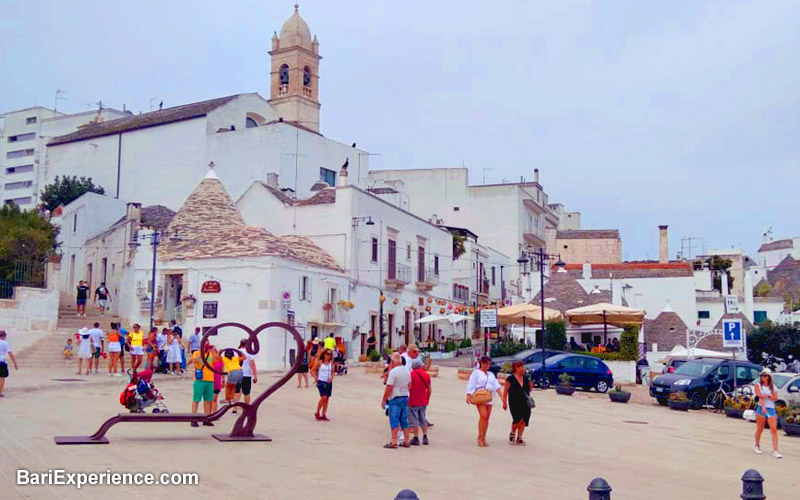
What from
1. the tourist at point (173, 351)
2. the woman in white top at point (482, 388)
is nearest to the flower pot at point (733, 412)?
the woman in white top at point (482, 388)

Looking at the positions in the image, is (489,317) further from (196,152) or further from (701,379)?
(196,152)

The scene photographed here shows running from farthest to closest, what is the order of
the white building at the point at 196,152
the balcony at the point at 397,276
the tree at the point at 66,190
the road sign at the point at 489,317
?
the tree at the point at 66,190
the white building at the point at 196,152
the balcony at the point at 397,276
the road sign at the point at 489,317

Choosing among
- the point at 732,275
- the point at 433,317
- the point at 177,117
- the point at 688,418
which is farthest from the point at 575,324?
the point at 732,275

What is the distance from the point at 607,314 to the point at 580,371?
5.97 m

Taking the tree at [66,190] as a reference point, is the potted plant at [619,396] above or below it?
below

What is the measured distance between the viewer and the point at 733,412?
73.2 ft

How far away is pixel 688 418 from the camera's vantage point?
2158cm

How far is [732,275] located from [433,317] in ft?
119

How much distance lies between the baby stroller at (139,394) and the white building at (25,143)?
193 feet

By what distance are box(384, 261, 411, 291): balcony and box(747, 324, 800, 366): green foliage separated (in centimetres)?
1657

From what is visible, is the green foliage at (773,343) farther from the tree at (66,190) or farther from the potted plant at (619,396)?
the tree at (66,190)

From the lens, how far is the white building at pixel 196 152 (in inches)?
1882

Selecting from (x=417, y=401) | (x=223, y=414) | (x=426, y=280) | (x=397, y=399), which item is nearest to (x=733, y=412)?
(x=417, y=401)

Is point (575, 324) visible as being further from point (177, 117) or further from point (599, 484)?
point (599, 484)
